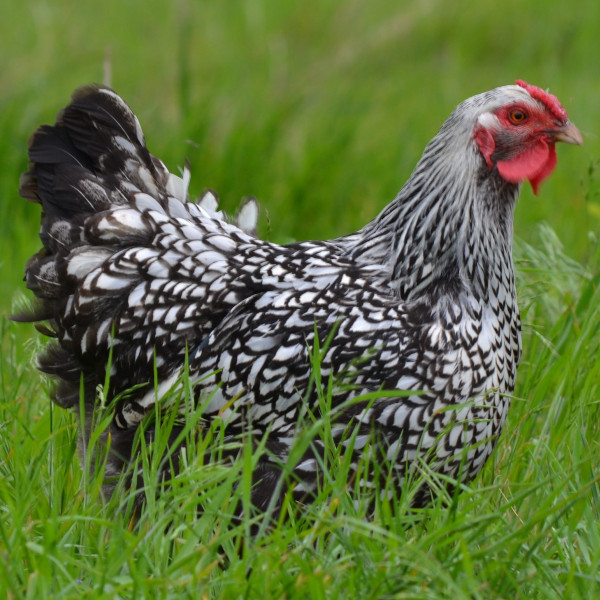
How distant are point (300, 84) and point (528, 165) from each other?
4627mm

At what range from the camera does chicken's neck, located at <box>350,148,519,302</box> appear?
3.14 meters

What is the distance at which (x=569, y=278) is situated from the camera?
427 cm

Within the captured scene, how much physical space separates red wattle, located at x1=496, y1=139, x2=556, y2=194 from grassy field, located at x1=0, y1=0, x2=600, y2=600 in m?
0.58

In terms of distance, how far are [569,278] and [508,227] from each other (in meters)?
1.15

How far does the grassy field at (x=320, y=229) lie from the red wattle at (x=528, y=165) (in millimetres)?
579

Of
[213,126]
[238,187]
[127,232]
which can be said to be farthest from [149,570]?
[213,126]

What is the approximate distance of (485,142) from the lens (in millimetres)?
3119

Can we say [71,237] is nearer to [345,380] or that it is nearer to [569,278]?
[345,380]

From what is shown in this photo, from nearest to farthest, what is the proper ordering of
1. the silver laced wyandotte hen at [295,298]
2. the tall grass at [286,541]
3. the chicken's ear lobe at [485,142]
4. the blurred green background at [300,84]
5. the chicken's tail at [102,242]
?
the tall grass at [286,541], the silver laced wyandotte hen at [295,298], the chicken's ear lobe at [485,142], the chicken's tail at [102,242], the blurred green background at [300,84]

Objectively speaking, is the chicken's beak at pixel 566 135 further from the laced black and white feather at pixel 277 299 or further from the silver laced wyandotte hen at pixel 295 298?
the laced black and white feather at pixel 277 299

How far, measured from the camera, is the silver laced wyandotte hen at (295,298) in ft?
9.61

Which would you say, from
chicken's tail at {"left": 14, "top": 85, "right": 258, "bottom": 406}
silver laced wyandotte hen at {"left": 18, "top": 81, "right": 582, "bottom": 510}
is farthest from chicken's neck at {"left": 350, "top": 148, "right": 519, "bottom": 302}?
chicken's tail at {"left": 14, "top": 85, "right": 258, "bottom": 406}

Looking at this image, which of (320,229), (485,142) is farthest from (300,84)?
(485,142)

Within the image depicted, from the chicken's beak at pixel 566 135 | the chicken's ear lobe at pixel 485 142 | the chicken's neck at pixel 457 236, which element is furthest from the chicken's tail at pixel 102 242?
the chicken's beak at pixel 566 135
